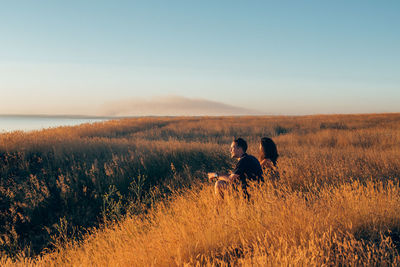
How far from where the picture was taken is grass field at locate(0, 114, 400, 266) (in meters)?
2.82

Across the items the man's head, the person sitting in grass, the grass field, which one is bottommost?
the grass field

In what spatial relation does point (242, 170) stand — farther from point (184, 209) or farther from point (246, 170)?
point (184, 209)

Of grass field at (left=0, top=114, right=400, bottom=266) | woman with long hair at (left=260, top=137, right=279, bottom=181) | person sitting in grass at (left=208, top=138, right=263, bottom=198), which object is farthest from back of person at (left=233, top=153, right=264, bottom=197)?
woman with long hair at (left=260, top=137, right=279, bottom=181)

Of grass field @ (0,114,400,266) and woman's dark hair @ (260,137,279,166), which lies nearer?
grass field @ (0,114,400,266)

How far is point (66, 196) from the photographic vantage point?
6.32 meters

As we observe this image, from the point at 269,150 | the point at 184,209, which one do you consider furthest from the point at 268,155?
the point at 184,209

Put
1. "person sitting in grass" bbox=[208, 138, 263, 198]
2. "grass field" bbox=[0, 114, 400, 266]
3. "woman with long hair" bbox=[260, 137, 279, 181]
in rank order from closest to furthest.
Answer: "grass field" bbox=[0, 114, 400, 266] → "person sitting in grass" bbox=[208, 138, 263, 198] → "woman with long hair" bbox=[260, 137, 279, 181]

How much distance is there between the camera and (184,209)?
168 inches

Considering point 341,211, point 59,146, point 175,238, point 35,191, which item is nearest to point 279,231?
point 341,211

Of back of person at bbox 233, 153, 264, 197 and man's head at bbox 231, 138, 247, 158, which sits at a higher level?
man's head at bbox 231, 138, 247, 158

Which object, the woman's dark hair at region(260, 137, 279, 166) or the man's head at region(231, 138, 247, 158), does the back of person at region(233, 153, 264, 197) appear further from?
the woman's dark hair at region(260, 137, 279, 166)

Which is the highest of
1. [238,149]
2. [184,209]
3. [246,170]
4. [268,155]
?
[238,149]

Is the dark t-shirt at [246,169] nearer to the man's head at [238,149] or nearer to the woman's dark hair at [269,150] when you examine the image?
the man's head at [238,149]

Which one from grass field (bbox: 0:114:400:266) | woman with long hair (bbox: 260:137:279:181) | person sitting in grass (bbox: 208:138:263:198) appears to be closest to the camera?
grass field (bbox: 0:114:400:266)
